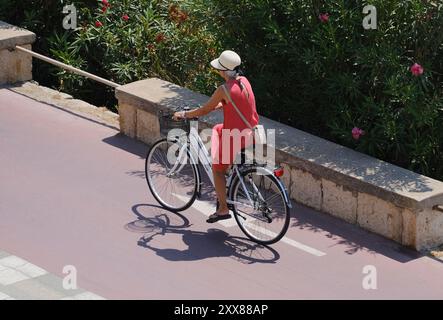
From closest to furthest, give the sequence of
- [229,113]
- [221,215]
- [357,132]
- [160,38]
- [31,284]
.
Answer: [31,284] → [229,113] → [221,215] → [357,132] → [160,38]

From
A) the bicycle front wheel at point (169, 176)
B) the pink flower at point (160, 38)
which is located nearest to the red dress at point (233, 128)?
the bicycle front wheel at point (169, 176)

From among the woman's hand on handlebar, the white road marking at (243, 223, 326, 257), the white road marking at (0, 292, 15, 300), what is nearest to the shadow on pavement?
the woman's hand on handlebar

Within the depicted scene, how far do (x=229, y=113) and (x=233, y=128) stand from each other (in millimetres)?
137

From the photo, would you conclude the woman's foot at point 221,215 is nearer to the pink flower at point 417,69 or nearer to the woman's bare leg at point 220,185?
the woman's bare leg at point 220,185

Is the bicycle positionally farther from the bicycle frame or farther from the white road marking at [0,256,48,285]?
the white road marking at [0,256,48,285]

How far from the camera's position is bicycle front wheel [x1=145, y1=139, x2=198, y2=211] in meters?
11.0

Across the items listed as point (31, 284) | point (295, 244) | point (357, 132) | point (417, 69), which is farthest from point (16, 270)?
point (417, 69)

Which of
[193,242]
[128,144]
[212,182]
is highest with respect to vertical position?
[212,182]

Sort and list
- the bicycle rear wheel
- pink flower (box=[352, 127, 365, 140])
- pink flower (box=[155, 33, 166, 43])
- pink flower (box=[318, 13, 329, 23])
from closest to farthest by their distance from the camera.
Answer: the bicycle rear wheel, pink flower (box=[352, 127, 365, 140]), pink flower (box=[318, 13, 329, 23]), pink flower (box=[155, 33, 166, 43])

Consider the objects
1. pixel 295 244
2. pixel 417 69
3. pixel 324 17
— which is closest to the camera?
pixel 295 244

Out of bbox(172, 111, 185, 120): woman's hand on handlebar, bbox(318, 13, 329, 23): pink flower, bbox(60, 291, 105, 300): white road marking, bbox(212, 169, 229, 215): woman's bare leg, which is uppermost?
bbox(318, 13, 329, 23): pink flower

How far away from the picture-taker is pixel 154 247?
1030 centimetres

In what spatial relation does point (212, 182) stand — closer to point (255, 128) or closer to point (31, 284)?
point (255, 128)
